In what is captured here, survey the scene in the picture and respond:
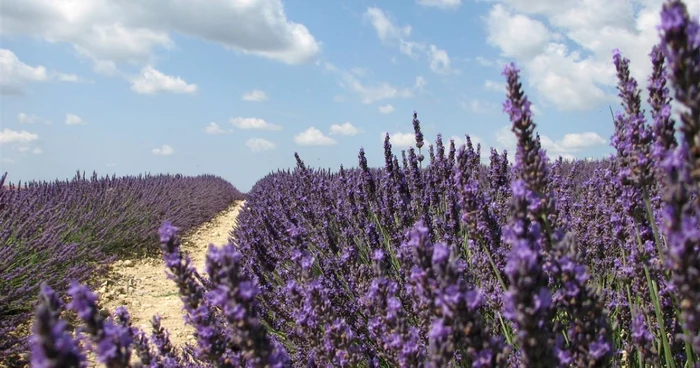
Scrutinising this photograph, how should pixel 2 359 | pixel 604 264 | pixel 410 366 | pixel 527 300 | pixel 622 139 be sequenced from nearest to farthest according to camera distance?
pixel 527 300 < pixel 410 366 < pixel 622 139 < pixel 604 264 < pixel 2 359

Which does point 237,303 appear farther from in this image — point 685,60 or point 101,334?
point 685,60

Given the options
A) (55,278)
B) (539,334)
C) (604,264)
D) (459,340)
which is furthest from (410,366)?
(55,278)

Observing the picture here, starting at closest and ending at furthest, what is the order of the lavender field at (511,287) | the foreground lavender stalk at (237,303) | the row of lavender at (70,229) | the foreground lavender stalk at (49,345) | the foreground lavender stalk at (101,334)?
the foreground lavender stalk at (49,345) → the lavender field at (511,287) → the foreground lavender stalk at (101,334) → the foreground lavender stalk at (237,303) → the row of lavender at (70,229)

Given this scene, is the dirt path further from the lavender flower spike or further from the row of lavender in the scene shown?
the lavender flower spike

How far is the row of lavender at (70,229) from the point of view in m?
4.70

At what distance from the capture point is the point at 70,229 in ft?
21.8

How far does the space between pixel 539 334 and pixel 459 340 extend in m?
0.30

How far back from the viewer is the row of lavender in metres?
4.70

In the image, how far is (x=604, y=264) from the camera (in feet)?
11.1

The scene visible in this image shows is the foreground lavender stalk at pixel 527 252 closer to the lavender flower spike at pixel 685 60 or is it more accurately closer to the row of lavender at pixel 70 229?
the lavender flower spike at pixel 685 60

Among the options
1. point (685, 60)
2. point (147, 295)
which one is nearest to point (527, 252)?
A: point (685, 60)

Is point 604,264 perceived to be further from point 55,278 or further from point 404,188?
point 55,278

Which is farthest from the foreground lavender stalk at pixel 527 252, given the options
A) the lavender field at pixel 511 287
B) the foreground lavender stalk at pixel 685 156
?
the foreground lavender stalk at pixel 685 156

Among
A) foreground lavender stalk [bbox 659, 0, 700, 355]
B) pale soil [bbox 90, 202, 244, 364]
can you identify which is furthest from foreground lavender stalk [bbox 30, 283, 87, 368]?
pale soil [bbox 90, 202, 244, 364]
